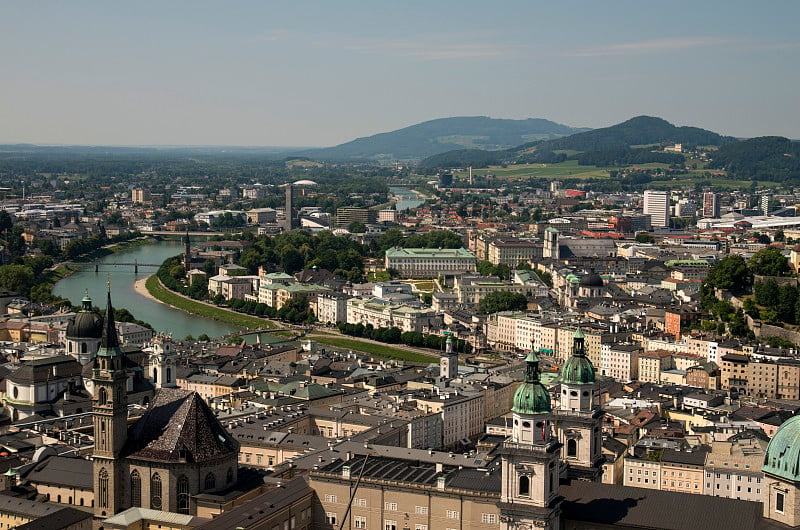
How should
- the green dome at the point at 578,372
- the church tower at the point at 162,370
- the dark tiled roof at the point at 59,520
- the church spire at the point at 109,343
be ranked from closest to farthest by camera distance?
the dark tiled roof at the point at 59,520, the church spire at the point at 109,343, the green dome at the point at 578,372, the church tower at the point at 162,370

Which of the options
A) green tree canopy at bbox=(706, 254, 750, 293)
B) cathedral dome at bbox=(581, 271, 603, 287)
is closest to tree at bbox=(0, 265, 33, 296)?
cathedral dome at bbox=(581, 271, 603, 287)

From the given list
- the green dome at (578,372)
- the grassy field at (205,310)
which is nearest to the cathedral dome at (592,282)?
the grassy field at (205,310)

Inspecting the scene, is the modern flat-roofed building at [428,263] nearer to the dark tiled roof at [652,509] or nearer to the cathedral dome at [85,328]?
the cathedral dome at [85,328]

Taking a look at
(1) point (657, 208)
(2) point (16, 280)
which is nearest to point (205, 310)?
(2) point (16, 280)

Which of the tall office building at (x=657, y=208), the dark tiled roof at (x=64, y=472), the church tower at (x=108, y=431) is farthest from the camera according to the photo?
the tall office building at (x=657, y=208)

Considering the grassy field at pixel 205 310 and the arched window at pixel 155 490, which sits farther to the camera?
the grassy field at pixel 205 310

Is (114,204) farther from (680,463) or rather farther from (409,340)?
(680,463)

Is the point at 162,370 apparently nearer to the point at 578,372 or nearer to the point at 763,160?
the point at 578,372
